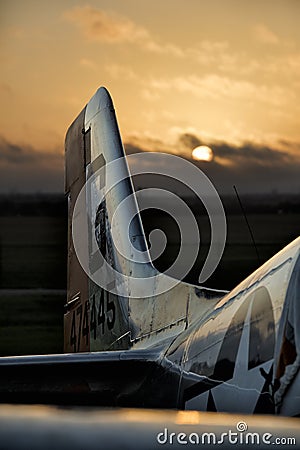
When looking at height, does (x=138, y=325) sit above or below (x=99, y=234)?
below

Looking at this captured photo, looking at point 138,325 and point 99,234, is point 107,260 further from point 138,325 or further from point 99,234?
point 138,325

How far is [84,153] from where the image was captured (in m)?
5.98

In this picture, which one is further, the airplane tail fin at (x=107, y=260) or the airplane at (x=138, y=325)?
the airplane tail fin at (x=107, y=260)

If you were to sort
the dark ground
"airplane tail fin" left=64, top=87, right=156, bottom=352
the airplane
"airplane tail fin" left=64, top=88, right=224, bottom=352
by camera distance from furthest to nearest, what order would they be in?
the dark ground, "airplane tail fin" left=64, top=87, right=156, bottom=352, "airplane tail fin" left=64, top=88, right=224, bottom=352, the airplane

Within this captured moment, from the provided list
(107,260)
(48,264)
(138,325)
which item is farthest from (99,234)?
(48,264)

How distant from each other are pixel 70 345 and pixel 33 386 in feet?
7.01

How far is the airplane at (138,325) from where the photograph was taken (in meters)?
2.59

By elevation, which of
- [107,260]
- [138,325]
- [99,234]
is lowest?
[138,325]

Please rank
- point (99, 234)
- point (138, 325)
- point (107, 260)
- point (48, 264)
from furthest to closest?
point (48, 264) → point (99, 234) → point (107, 260) → point (138, 325)

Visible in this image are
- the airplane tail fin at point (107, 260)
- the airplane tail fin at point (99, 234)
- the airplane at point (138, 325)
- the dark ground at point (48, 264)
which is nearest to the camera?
the airplane at point (138, 325)

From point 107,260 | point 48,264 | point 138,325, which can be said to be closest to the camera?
point 138,325

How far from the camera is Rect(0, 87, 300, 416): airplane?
2.59 m

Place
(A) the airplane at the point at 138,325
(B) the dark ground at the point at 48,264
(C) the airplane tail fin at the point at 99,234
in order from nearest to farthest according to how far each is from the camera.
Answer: (A) the airplane at the point at 138,325, (C) the airplane tail fin at the point at 99,234, (B) the dark ground at the point at 48,264

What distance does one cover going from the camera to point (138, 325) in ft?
16.4
